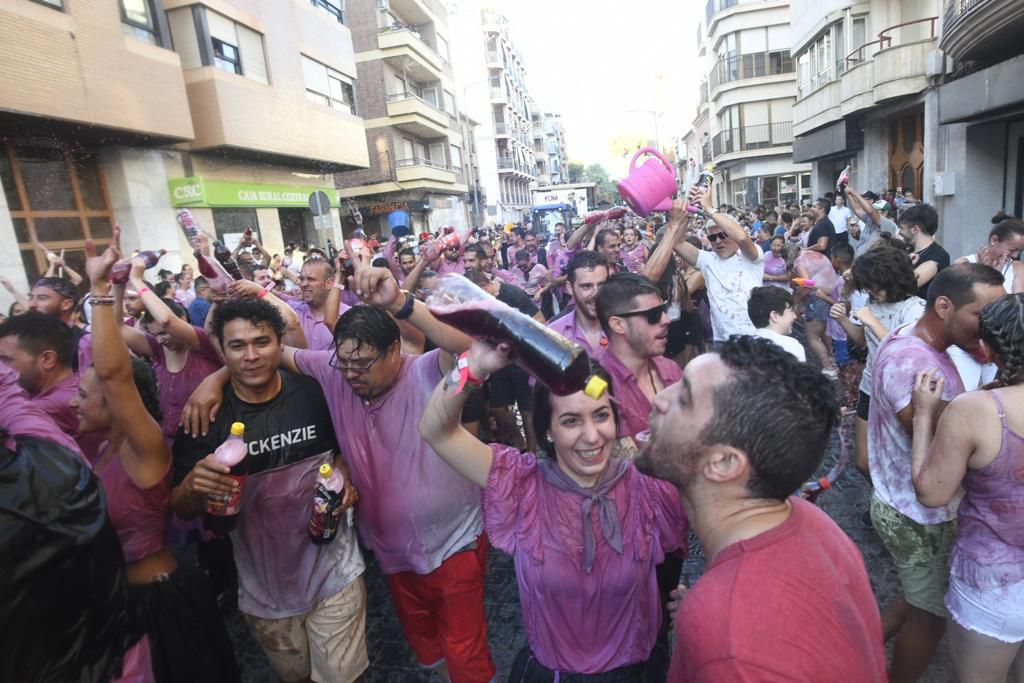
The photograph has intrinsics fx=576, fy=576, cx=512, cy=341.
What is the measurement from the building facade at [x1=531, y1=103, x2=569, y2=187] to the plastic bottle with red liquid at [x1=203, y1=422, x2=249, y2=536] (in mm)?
84128

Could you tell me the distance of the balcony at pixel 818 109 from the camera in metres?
17.9

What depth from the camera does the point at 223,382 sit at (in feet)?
8.84

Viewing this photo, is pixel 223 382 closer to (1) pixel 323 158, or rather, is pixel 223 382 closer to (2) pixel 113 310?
(2) pixel 113 310

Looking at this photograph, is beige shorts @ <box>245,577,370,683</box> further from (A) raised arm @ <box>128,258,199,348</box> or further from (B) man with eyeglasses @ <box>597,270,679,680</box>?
(A) raised arm @ <box>128,258,199,348</box>

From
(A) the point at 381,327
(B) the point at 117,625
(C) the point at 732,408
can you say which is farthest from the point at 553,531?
(B) the point at 117,625

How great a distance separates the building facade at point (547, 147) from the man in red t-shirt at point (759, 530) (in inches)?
3337

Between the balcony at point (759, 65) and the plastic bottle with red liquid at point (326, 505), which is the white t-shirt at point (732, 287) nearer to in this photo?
the plastic bottle with red liquid at point (326, 505)

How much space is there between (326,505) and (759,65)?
3814cm

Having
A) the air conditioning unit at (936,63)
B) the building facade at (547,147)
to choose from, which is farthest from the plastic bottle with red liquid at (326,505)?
the building facade at (547,147)

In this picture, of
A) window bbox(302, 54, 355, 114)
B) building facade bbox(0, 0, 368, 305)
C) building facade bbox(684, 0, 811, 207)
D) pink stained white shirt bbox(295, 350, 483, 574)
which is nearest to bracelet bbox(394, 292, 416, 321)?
pink stained white shirt bbox(295, 350, 483, 574)

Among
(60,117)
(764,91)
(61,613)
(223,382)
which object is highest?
(764,91)

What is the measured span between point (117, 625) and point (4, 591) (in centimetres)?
47

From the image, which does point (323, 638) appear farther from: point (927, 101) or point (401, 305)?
point (927, 101)

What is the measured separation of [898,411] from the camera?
2.46 m
